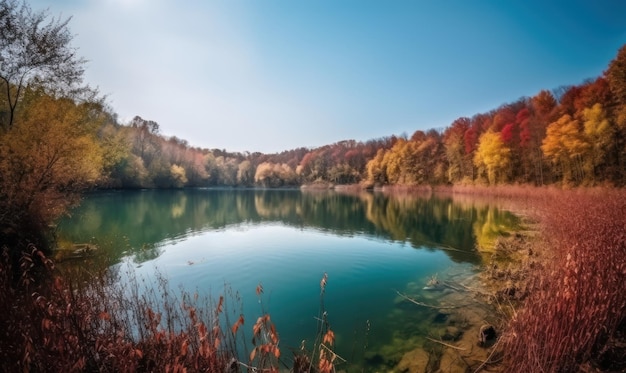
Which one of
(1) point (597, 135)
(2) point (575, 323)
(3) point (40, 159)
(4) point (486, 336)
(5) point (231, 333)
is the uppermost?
(1) point (597, 135)

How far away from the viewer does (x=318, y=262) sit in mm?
15453

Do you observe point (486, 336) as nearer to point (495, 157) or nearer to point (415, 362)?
point (415, 362)

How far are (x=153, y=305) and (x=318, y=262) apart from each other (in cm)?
838

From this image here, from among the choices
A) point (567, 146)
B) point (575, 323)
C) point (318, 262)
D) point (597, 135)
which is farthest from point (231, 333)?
point (567, 146)

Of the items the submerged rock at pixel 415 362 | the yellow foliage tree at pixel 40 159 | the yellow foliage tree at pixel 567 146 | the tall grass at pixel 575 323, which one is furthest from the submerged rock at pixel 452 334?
the yellow foliage tree at pixel 567 146

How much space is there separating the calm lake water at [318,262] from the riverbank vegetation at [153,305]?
164 cm

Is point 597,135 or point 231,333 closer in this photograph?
point 231,333

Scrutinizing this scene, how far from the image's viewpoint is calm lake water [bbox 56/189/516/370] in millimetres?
8538

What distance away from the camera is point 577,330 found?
4.39 meters

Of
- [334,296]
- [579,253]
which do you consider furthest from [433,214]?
[579,253]

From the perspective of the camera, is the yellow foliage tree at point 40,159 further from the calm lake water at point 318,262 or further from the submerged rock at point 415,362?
the submerged rock at point 415,362

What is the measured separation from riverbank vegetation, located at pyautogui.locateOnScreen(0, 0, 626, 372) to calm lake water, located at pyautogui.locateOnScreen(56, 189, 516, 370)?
1640 mm

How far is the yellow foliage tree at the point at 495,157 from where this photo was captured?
178 feet

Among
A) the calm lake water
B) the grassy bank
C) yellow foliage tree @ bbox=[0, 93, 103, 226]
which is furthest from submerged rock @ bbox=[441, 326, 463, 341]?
yellow foliage tree @ bbox=[0, 93, 103, 226]
